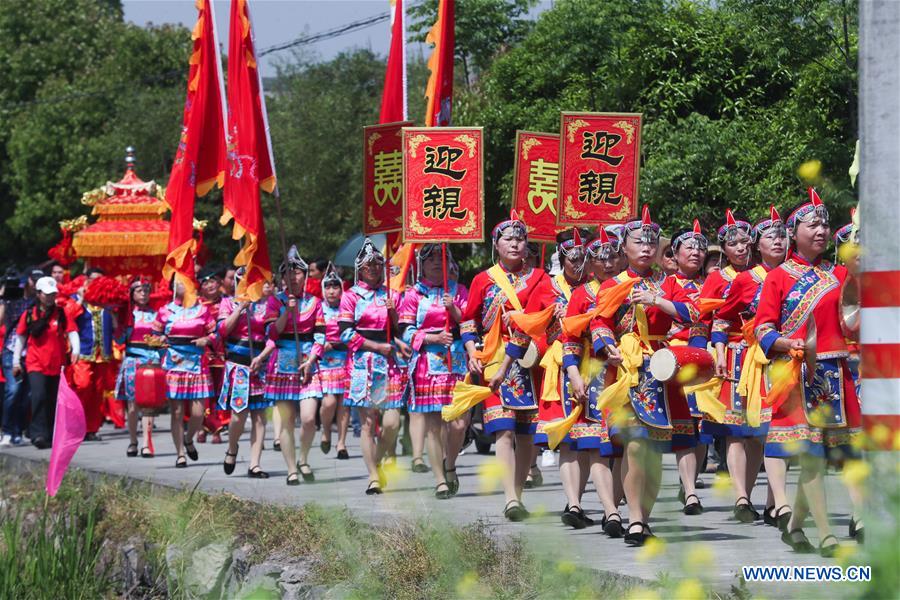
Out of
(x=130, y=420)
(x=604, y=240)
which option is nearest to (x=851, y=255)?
(x=604, y=240)

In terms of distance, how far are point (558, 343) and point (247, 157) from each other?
3.99 m

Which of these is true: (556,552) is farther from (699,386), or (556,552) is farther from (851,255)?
(699,386)

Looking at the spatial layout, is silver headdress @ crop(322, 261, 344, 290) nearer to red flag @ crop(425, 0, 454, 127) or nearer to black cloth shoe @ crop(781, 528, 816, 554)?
red flag @ crop(425, 0, 454, 127)

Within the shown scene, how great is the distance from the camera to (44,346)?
59.0 ft

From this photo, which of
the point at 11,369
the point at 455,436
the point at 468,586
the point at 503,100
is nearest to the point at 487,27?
the point at 503,100

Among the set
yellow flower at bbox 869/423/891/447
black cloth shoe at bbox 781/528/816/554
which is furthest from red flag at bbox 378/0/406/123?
yellow flower at bbox 869/423/891/447

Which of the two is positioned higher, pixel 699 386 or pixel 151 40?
pixel 151 40

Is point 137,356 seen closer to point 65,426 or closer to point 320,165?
point 65,426

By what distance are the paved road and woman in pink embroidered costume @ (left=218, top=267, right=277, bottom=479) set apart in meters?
0.28

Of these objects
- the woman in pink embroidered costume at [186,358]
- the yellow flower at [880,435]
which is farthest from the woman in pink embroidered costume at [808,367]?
the woman in pink embroidered costume at [186,358]

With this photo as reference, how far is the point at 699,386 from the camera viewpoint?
9.77m

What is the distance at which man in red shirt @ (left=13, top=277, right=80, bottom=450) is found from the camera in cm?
1783

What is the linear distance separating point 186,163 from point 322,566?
6026mm

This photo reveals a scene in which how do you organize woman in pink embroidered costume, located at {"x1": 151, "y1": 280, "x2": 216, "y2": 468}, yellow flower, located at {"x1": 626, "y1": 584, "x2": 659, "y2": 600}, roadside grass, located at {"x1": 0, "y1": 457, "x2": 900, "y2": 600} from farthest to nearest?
woman in pink embroidered costume, located at {"x1": 151, "y1": 280, "x2": 216, "y2": 468} < roadside grass, located at {"x1": 0, "y1": 457, "x2": 900, "y2": 600} < yellow flower, located at {"x1": 626, "y1": 584, "x2": 659, "y2": 600}
